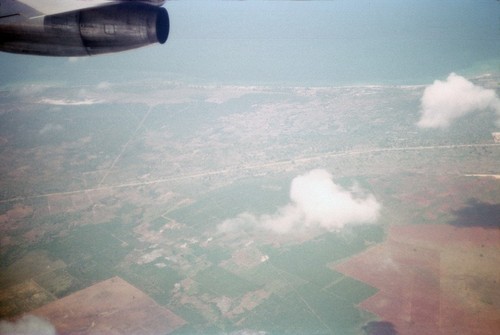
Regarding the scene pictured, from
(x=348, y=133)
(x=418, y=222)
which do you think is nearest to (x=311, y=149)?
(x=348, y=133)

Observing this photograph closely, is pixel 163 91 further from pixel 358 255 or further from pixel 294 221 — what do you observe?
pixel 358 255

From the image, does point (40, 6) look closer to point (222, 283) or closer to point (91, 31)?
point (91, 31)

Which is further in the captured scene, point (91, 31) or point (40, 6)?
point (91, 31)

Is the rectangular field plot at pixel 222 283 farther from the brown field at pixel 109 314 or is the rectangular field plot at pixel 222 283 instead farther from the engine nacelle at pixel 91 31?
the engine nacelle at pixel 91 31

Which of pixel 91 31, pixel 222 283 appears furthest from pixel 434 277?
pixel 91 31

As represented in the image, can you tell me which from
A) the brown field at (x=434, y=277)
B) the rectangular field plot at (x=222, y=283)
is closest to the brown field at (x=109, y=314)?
the rectangular field plot at (x=222, y=283)

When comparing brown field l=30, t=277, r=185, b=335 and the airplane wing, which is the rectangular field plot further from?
the airplane wing
